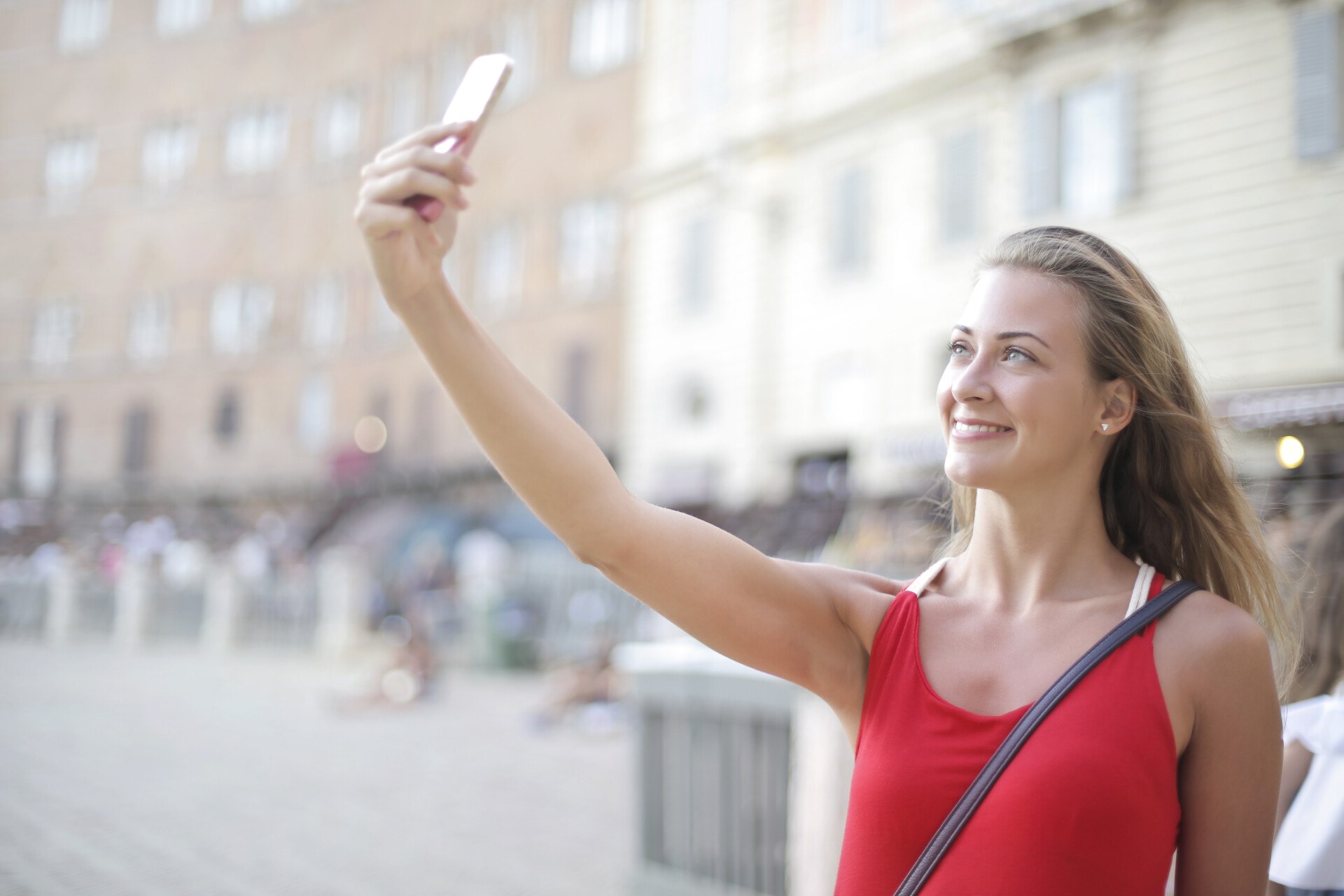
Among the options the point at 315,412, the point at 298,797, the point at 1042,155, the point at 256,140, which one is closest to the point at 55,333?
the point at 256,140

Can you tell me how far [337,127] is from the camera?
3578cm

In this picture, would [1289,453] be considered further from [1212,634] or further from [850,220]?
[1212,634]

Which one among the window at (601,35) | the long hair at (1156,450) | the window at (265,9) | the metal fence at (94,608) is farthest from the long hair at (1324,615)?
the window at (265,9)

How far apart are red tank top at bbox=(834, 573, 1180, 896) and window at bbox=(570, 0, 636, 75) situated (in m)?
25.0

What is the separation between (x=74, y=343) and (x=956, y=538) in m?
43.3

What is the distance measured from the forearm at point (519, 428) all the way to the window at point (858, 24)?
17.8 m

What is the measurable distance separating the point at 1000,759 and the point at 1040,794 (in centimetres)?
7

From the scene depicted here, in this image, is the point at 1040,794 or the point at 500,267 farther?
the point at 500,267

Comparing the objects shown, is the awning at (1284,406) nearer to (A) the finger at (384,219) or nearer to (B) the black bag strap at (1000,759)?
(B) the black bag strap at (1000,759)

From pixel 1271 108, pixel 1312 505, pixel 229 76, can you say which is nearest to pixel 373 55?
pixel 229 76

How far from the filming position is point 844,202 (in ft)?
60.2

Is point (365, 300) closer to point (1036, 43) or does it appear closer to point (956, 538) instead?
point (1036, 43)

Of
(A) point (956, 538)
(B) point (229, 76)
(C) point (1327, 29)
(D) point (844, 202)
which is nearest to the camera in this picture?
(A) point (956, 538)

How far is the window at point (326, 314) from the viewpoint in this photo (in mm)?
34812
